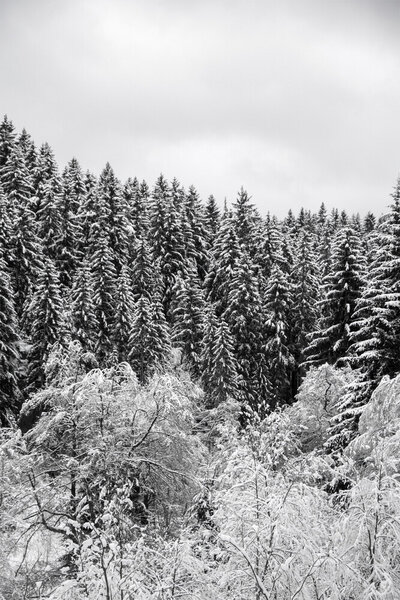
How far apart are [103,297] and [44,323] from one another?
9.55 m

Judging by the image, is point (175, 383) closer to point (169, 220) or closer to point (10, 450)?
point (10, 450)

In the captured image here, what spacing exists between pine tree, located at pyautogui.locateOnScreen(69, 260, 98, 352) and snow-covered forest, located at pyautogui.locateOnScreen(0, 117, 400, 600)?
148 millimetres

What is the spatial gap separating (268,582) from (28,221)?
A: 152ft

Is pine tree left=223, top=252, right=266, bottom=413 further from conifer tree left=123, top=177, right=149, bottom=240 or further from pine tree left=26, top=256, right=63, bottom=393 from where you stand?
conifer tree left=123, top=177, right=149, bottom=240

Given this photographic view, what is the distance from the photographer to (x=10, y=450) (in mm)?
10828

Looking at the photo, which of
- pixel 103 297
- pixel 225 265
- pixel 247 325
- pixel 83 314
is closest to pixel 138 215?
pixel 225 265

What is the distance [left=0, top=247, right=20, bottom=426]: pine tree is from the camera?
29858 mm

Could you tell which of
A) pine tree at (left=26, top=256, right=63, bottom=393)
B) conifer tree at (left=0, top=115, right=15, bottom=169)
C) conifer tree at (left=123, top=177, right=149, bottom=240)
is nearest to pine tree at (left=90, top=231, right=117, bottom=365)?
pine tree at (left=26, top=256, right=63, bottom=393)

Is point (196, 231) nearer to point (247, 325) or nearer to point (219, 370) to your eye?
point (247, 325)

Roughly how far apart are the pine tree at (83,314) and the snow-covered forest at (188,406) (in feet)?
0.49

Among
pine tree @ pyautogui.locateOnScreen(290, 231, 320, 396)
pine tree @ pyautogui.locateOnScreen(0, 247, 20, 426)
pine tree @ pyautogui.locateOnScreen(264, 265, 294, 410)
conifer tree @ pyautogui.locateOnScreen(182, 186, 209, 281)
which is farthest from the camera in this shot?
conifer tree @ pyautogui.locateOnScreen(182, 186, 209, 281)

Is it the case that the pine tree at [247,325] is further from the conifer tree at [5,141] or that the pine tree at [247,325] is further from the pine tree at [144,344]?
the conifer tree at [5,141]

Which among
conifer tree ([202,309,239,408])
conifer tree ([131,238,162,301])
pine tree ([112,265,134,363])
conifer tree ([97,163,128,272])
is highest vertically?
conifer tree ([97,163,128,272])

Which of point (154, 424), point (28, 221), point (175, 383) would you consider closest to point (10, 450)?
point (154, 424)
